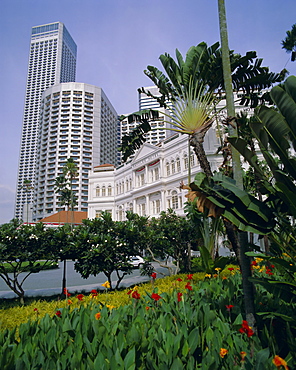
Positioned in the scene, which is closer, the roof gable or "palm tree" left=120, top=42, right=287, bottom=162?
"palm tree" left=120, top=42, right=287, bottom=162

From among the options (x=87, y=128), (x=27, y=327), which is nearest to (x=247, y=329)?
(x=27, y=327)

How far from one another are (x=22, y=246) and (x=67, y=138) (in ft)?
294

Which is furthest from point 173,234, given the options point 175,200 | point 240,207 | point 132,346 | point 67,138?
point 67,138

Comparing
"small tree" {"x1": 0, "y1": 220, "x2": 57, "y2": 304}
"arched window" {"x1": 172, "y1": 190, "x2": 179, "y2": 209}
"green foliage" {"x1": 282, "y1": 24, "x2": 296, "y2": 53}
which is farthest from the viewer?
"arched window" {"x1": 172, "y1": 190, "x2": 179, "y2": 209}

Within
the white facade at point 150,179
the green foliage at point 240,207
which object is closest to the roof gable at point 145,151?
the white facade at point 150,179

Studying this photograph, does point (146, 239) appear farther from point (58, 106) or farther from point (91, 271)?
point (58, 106)

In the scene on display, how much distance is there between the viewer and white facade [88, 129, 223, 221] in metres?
33.5

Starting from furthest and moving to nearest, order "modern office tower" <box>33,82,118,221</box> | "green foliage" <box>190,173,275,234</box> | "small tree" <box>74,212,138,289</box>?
"modern office tower" <box>33,82,118,221</box> → "small tree" <box>74,212,138,289</box> → "green foliage" <box>190,173,275,234</box>

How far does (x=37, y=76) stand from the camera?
446 feet

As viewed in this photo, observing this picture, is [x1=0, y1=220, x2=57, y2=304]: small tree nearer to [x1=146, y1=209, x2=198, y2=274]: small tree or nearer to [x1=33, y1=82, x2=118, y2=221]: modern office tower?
[x1=146, y1=209, x2=198, y2=274]: small tree

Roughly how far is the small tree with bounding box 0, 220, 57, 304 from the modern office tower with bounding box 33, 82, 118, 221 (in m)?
81.8

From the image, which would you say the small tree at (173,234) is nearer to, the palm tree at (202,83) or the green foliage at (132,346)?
the palm tree at (202,83)

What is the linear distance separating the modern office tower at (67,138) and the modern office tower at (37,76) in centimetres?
3793

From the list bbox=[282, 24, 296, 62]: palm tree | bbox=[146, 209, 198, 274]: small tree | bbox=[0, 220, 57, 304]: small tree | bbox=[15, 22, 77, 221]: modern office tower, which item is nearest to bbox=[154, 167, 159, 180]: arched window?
bbox=[146, 209, 198, 274]: small tree
